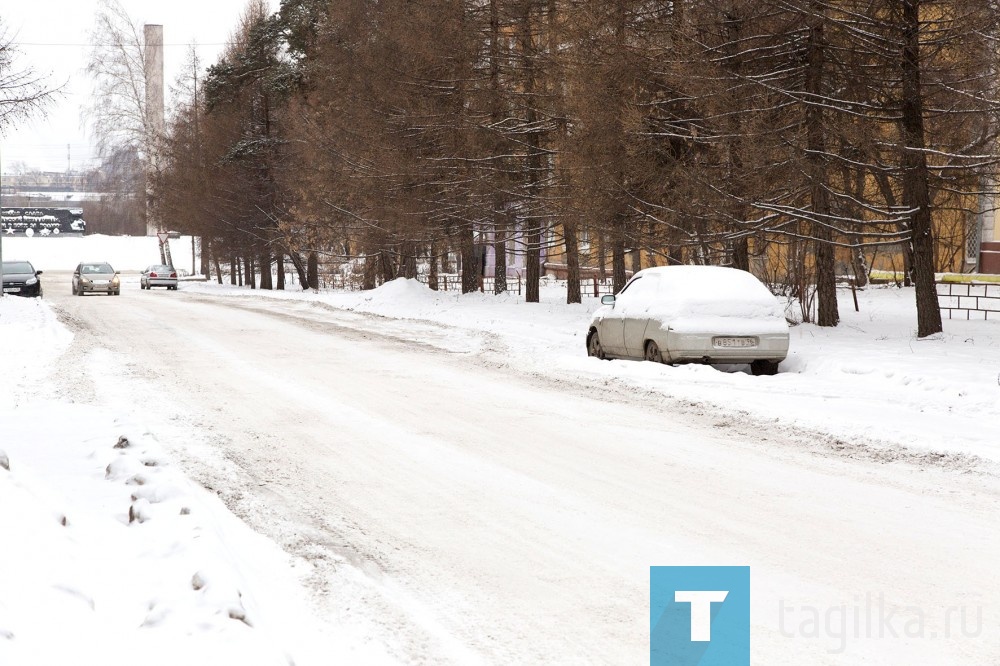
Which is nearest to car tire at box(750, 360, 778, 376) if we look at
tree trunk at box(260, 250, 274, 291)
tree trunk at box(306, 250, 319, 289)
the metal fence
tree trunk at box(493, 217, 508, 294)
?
the metal fence

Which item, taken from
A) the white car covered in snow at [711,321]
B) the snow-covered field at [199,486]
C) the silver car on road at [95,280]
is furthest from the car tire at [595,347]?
the silver car on road at [95,280]

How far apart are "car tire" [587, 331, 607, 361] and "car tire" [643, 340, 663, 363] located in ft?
5.17

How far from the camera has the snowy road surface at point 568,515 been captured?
4680 millimetres

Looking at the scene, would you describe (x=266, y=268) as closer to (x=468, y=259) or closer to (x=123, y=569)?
(x=468, y=259)

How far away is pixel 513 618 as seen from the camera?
4.82m

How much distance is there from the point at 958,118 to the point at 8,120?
66.0ft

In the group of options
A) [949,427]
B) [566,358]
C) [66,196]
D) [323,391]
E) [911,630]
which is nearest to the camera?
[911,630]

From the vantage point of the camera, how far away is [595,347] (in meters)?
17.1

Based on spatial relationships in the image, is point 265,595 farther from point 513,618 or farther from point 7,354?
point 7,354

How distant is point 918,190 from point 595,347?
245 inches

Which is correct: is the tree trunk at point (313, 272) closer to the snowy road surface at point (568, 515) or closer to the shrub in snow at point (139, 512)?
the snowy road surface at point (568, 515)

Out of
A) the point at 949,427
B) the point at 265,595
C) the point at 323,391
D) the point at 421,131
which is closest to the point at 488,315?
the point at 421,131

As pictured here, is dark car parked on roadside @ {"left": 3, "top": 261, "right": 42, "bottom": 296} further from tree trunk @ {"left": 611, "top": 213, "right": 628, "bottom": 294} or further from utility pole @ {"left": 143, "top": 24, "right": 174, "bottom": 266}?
utility pole @ {"left": 143, "top": 24, "right": 174, "bottom": 266}

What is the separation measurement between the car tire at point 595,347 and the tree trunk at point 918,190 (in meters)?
5.53
